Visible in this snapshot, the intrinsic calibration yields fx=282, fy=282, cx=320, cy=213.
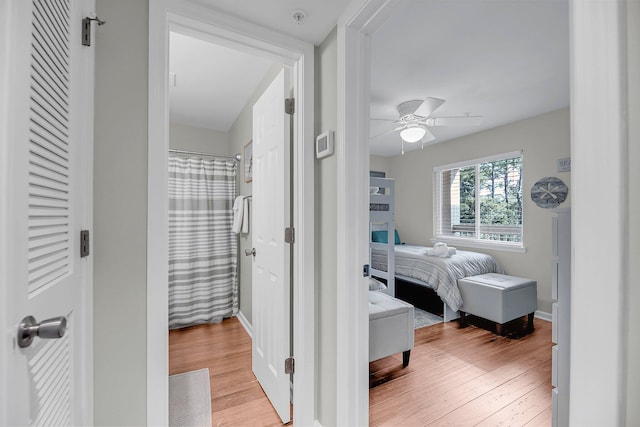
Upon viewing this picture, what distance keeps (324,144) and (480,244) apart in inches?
152

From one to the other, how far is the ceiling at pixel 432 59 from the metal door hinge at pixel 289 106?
1.08 ft

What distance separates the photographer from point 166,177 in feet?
4.04

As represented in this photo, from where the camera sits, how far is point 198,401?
Answer: 1.82 m

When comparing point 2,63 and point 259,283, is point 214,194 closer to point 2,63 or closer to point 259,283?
point 259,283

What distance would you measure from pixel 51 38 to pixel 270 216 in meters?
1.25

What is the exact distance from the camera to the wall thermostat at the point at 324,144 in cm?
143

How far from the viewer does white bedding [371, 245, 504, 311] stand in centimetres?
320

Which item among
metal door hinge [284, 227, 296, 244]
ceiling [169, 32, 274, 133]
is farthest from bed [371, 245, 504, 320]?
ceiling [169, 32, 274, 133]

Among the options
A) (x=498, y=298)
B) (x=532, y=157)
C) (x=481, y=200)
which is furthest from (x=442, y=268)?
(x=532, y=157)

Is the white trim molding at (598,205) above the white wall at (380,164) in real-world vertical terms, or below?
below

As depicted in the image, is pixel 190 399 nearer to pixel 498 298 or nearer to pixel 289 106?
pixel 289 106

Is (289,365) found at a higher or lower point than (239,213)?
lower

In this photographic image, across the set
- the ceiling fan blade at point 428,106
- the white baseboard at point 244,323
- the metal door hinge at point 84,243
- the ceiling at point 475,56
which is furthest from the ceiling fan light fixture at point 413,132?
the metal door hinge at point 84,243

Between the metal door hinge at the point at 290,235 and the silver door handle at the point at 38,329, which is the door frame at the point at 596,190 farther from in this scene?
the metal door hinge at the point at 290,235
